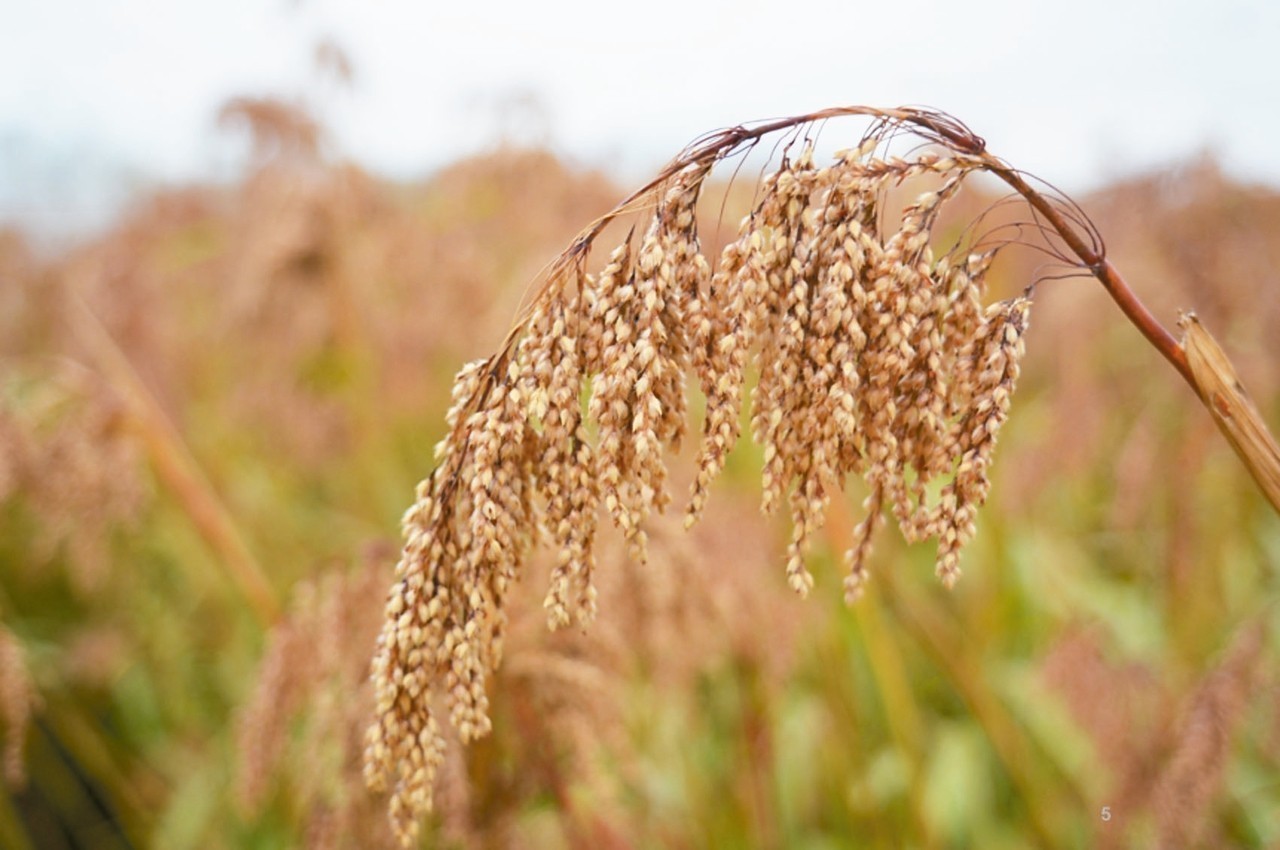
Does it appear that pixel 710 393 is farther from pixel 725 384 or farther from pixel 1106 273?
pixel 1106 273

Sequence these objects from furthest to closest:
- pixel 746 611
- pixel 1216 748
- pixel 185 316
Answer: pixel 185 316, pixel 746 611, pixel 1216 748

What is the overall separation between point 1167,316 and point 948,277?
4.05m

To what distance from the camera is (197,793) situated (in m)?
3.64

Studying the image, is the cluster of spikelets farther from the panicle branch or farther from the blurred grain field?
the blurred grain field

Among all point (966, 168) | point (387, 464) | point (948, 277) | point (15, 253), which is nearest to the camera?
point (966, 168)

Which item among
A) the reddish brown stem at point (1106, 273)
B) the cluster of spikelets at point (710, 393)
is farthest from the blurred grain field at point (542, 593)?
the reddish brown stem at point (1106, 273)

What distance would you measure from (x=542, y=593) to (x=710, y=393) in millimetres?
1457

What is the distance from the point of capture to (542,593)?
2525 millimetres

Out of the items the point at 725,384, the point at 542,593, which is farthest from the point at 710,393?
the point at 542,593

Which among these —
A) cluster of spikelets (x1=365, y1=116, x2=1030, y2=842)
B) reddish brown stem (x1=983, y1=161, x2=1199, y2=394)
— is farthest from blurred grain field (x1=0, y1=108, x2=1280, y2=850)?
reddish brown stem (x1=983, y1=161, x2=1199, y2=394)

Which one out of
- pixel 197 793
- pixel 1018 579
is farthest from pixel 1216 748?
pixel 197 793

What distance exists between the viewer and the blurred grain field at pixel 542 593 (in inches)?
90.7

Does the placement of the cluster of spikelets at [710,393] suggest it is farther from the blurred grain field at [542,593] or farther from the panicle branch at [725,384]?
the blurred grain field at [542,593]

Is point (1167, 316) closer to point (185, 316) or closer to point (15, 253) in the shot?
point (185, 316)
